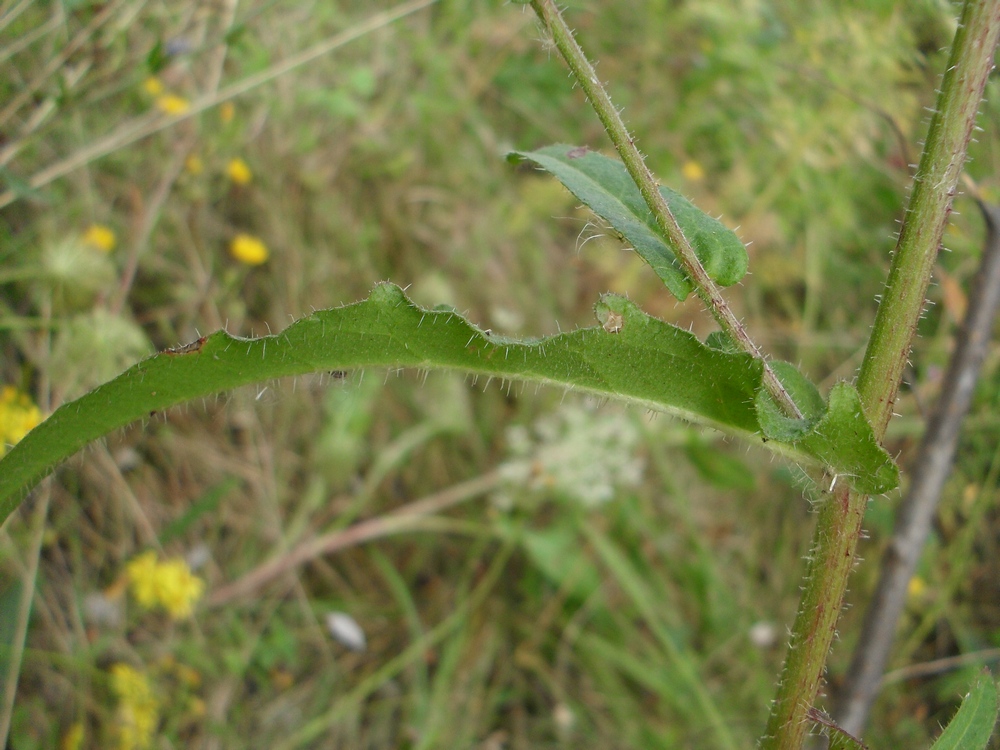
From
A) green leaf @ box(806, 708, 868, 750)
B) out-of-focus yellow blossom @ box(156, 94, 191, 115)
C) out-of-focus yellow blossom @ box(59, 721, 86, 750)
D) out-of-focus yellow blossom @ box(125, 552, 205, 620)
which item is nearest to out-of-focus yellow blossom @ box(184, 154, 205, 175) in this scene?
out-of-focus yellow blossom @ box(156, 94, 191, 115)

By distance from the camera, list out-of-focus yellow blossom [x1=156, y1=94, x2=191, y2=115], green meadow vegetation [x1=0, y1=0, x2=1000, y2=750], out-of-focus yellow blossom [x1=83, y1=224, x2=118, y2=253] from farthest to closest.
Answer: out-of-focus yellow blossom [x1=156, y1=94, x2=191, y2=115], out-of-focus yellow blossom [x1=83, y1=224, x2=118, y2=253], green meadow vegetation [x1=0, y1=0, x2=1000, y2=750]

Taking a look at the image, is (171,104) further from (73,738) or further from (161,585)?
(73,738)

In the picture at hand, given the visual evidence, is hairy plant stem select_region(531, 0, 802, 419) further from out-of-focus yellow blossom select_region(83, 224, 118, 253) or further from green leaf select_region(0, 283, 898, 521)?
out-of-focus yellow blossom select_region(83, 224, 118, 253)

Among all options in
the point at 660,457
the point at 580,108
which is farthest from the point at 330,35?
the point at 660,457

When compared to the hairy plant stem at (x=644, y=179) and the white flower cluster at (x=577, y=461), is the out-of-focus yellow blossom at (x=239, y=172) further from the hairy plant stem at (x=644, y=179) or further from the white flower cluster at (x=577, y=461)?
the hairy plant stem at (x=644, y=179)

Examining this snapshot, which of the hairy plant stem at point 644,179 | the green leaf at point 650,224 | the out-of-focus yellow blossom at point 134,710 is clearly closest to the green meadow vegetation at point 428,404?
the out-of-focus yellow blossom at point 134,710
